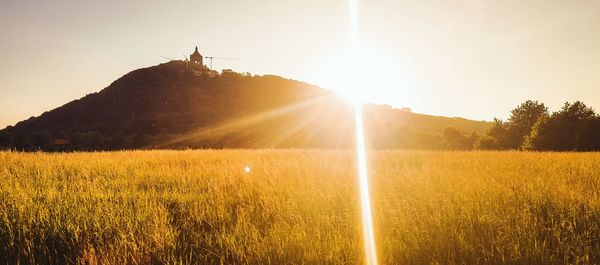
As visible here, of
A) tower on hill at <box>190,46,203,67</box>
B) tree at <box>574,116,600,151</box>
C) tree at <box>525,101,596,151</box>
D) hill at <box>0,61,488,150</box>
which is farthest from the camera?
Result: tower on hill at <box>190,46,203,67</box>

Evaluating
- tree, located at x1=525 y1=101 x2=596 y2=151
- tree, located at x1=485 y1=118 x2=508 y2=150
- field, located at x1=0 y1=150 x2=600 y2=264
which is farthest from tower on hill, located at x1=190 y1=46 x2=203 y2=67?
field, located at x1=0 y1=150 x2=600 y2=264

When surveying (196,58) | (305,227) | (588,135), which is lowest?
(305,227)

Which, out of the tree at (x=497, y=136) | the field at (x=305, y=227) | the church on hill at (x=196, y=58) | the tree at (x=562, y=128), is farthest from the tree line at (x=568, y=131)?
the church on hill at (x=196, y=58)

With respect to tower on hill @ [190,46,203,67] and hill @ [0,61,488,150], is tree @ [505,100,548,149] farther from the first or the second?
tower on hill @ [190,46,203,67]

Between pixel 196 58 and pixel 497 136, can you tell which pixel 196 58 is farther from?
pixel 497 136

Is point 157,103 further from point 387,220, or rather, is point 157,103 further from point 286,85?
point 387,220

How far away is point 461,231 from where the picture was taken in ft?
12.2

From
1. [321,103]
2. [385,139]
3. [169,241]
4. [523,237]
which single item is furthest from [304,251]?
[321,103]

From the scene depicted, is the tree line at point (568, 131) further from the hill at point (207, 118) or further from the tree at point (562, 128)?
the hill at point (207, 118)

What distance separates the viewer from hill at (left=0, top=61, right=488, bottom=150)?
48.3 m

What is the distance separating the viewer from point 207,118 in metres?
80.8

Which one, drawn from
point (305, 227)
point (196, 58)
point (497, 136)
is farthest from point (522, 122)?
point (196, 58)

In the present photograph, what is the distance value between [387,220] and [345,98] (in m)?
104

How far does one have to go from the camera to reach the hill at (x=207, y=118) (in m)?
48.3
